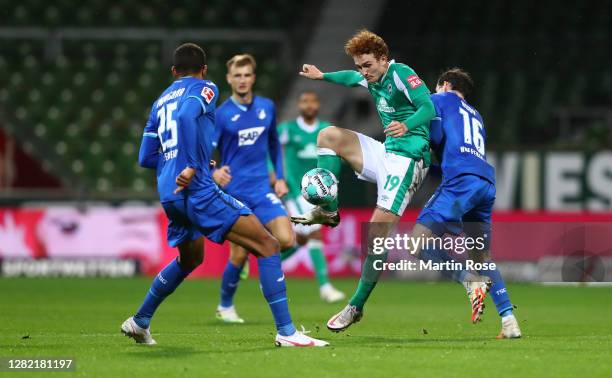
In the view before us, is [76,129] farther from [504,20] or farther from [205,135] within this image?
[205,135]

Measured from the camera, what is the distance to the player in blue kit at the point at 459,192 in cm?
862

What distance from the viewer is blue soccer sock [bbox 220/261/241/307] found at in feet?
35.4

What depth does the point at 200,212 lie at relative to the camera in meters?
7.75

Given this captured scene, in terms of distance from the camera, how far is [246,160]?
1104cm

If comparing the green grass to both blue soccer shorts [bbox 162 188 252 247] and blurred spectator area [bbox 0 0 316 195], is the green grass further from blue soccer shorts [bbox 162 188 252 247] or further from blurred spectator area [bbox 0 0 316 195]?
blurred spectator area [bbox 0 0 316 195]

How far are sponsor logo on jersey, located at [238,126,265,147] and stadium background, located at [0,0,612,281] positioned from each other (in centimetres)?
631

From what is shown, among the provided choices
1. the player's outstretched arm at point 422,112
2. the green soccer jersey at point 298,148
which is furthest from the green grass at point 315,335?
the player's outstretched arm at point 422,112

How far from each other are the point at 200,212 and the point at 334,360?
143 cm

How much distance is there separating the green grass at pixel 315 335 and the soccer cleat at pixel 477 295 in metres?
0.21

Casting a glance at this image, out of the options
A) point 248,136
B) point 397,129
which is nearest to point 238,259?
point 248,136

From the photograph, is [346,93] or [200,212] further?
[346,93]

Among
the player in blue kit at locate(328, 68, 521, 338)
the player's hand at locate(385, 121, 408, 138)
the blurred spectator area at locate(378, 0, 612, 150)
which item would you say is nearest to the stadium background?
the blurred spectator area at locate(378, 0, 612, 150)

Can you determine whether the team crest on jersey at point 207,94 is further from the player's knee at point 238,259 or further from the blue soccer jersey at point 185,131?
the player's knee at point 238,259

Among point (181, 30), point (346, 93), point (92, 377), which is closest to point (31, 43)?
point (181, 30)
